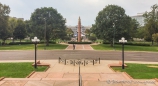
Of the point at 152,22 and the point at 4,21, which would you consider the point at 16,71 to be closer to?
the point at 4,21

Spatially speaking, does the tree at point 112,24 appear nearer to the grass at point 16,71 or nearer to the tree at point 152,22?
the tree at point 152,22

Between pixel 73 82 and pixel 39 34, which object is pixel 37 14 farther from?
pixel 73 82

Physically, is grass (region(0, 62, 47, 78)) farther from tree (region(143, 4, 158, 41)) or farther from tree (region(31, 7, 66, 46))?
tree (region(143, 4, 158, 41))

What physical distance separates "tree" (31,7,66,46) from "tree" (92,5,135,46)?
11988 millimetres

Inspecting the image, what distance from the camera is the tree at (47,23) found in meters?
58.8

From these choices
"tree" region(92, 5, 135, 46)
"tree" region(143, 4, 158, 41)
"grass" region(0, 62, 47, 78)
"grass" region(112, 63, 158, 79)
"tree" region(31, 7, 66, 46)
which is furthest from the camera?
"tree" region(143, 4, 158, 41)

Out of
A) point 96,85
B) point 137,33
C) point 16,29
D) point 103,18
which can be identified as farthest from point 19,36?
point 96,85

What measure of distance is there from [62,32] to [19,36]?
27.8m

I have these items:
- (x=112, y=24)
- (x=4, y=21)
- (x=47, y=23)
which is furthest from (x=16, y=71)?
(x=4, y=21)

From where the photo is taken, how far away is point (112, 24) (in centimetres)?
5622

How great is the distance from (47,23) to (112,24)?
2076 cm

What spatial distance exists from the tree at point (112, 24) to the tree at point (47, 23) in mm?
11988

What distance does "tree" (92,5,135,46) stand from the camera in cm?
5481

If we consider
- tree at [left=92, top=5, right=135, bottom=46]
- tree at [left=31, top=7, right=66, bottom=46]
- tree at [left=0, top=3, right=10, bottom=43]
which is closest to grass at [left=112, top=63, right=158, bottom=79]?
tree at [left=92, top=5, right=135, bottom=46]
